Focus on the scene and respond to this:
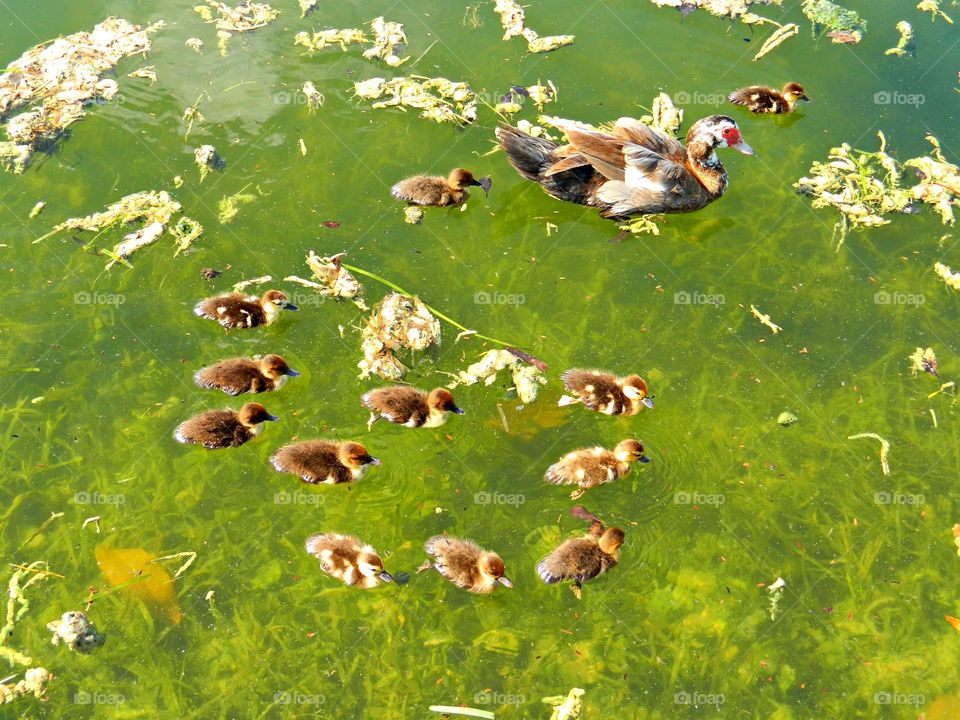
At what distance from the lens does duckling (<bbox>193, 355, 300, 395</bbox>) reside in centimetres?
646

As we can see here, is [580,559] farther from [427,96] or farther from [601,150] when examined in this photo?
[427,96]

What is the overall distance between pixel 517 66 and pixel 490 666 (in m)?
6.62

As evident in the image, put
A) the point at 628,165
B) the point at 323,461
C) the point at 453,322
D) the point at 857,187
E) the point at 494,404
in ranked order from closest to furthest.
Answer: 1. the point at 323,461
2. the point at 494,404
3. the point at 453,322
4. the point at 628,165
5. the point at 857,187

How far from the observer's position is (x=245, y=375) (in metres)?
6.46

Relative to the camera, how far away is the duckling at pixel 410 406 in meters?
6.29

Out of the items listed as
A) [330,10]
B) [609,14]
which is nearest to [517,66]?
[609,14]

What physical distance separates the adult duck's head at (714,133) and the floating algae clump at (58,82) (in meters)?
6.45

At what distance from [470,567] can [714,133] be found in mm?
5054

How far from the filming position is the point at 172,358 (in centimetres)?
677

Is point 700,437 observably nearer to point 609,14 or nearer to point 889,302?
point 889,302

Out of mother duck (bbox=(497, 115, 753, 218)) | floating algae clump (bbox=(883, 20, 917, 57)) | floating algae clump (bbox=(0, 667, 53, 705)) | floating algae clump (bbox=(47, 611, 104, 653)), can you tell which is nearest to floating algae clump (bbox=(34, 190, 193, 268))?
floating algae clump (bbox=(47, 611, 104, 653))

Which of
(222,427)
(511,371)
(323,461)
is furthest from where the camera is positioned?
(511,371)

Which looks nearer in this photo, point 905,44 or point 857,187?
point 857,187

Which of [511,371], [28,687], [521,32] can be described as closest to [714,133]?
[521,32]
